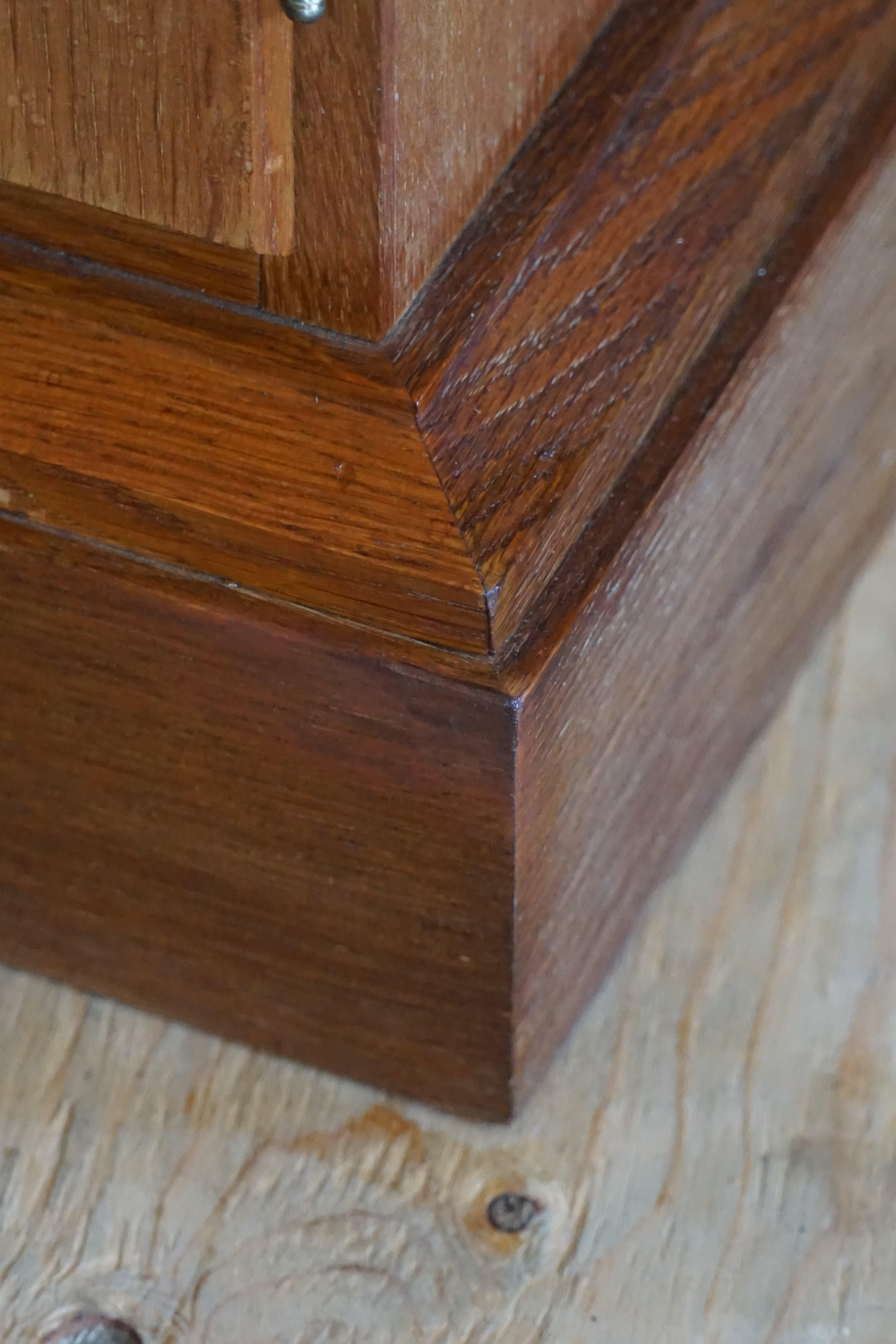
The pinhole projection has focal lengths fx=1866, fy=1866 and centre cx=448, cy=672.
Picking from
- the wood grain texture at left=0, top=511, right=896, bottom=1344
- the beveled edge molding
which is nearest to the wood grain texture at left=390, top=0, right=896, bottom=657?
the beveled edge molding

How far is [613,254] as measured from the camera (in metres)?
0.62

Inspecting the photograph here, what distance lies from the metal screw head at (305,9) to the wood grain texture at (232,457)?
0.33ft

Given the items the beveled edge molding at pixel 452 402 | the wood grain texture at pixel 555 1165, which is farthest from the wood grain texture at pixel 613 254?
the wood grain texture at pixel 555 1165

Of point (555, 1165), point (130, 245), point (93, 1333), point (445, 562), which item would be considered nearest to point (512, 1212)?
point (555, 1165)

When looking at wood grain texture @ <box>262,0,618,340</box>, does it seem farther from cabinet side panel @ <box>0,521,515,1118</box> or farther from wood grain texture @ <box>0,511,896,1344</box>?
wood grain texture @ <box>0,511,896,1344</box>

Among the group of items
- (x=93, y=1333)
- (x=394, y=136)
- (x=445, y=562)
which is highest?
(x=394, y=136)

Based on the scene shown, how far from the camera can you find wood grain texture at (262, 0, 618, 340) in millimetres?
524

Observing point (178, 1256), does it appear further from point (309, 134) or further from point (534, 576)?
point (309, 134)

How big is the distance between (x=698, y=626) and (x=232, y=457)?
19 centimetres

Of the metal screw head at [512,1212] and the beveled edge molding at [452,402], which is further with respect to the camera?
the metal screw head at [512,1212]

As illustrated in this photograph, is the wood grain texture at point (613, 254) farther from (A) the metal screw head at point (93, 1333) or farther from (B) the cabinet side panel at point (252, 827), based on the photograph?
(A) the metal screw head at point (93, 1333)

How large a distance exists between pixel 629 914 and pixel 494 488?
9.3 inches

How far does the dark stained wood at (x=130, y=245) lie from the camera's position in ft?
1.88

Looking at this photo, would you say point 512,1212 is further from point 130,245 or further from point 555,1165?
point 130,245
